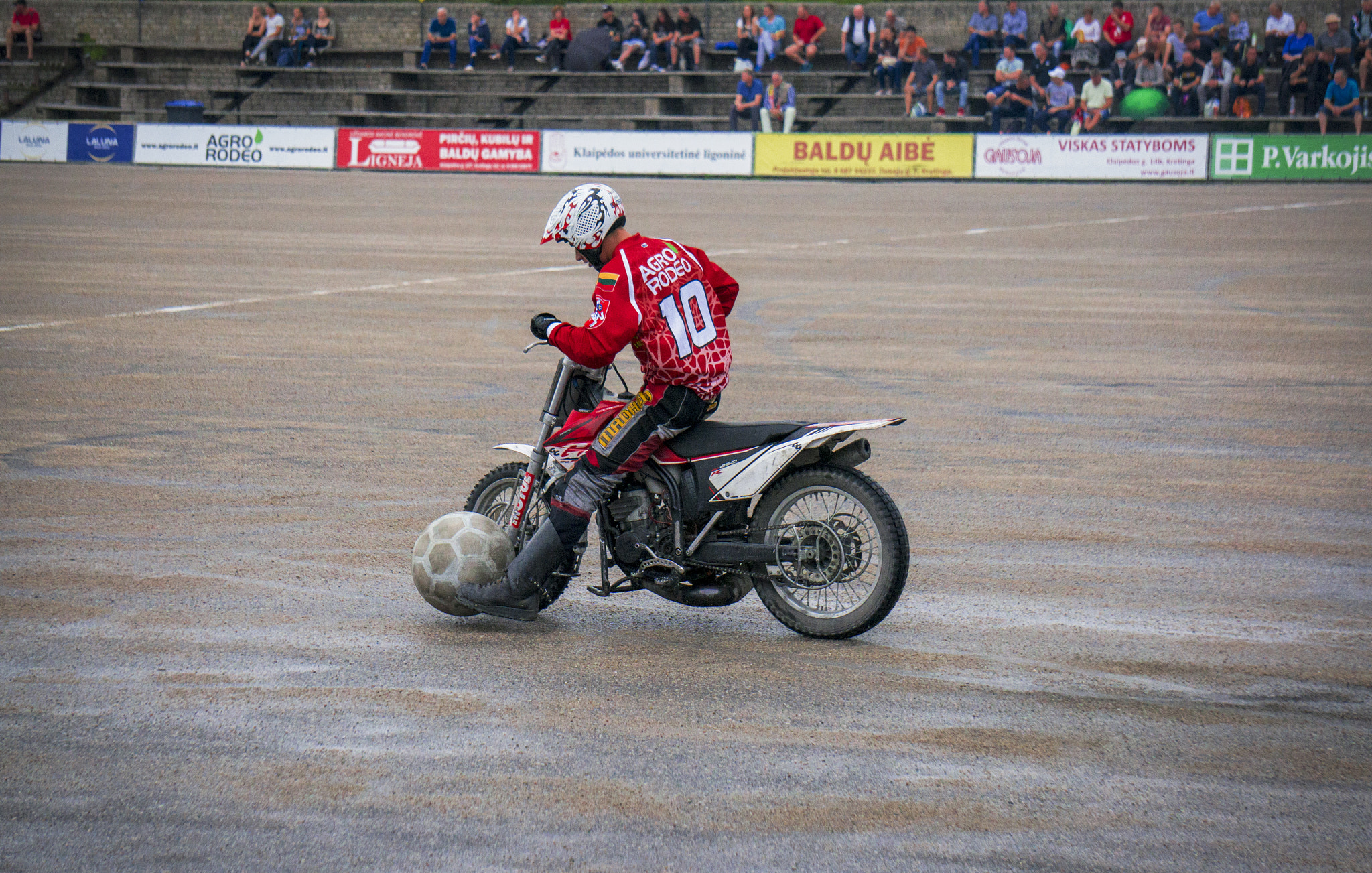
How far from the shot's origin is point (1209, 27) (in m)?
35.6

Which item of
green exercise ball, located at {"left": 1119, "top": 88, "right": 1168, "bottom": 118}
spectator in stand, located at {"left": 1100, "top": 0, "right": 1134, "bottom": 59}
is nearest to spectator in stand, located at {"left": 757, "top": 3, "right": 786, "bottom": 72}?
spectator in stand, located at {"left": 1100, "top": 0, "right": 1134, "bottom": 59}

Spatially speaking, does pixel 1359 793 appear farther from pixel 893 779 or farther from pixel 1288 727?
pixel 893 779

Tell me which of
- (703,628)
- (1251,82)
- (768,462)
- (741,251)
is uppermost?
(1251,82)

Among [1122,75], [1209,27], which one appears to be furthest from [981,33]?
[1209,27]

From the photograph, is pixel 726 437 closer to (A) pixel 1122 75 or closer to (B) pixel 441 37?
(A) pixel 1122 75

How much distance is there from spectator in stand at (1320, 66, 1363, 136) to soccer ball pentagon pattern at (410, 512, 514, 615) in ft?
104

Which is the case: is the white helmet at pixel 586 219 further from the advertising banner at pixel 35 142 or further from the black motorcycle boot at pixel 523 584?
the advertising banner at pixel 35 142

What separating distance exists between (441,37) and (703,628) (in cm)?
4099

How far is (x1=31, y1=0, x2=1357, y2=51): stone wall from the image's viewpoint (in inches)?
1668

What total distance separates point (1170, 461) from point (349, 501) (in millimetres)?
5078

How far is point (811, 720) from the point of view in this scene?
16.2ft

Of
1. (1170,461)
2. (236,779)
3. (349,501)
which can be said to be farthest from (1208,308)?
(236,779)

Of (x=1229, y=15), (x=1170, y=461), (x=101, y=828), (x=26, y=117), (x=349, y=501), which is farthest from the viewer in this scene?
(x=26, y=117)

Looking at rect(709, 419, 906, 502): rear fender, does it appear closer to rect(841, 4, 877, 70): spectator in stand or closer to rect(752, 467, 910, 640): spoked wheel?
rect(752, 467, 910, 640): spoked wheel
